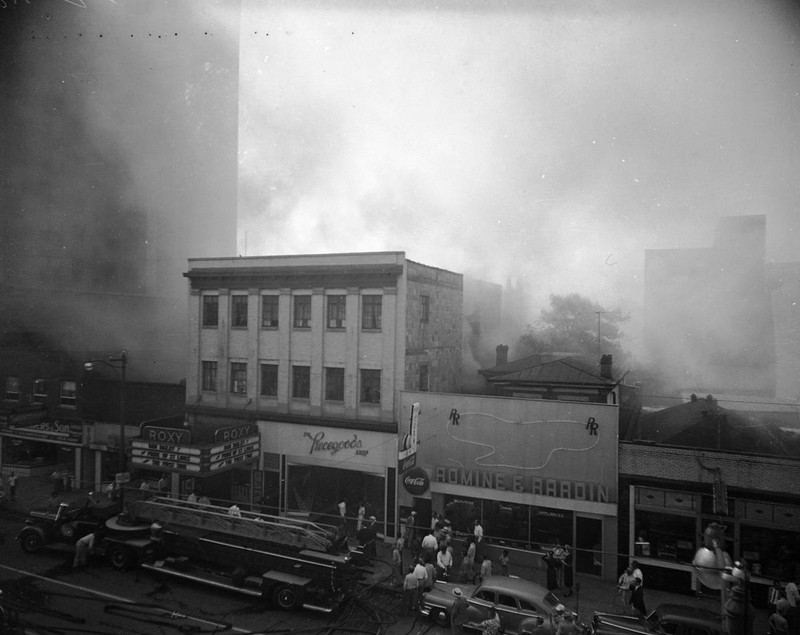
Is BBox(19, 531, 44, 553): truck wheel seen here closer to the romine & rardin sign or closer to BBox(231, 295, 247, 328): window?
BBox(231, 295, 247, 328): window

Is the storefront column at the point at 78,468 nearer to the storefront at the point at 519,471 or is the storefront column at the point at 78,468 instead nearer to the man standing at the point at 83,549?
the man standing at the point at 83,549

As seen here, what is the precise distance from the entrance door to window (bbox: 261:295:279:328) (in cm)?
1492

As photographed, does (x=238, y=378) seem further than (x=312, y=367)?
Yes

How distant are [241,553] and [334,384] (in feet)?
30.1

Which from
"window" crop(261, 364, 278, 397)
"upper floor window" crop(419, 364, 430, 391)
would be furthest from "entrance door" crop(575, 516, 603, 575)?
"window" crop(261, 364, 278, 397)

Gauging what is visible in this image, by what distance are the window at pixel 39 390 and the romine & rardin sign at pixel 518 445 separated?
66.7ft

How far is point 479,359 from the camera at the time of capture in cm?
3884

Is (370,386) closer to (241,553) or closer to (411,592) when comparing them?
(241,553)

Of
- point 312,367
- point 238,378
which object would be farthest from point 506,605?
point 238,378

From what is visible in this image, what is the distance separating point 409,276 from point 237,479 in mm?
11875

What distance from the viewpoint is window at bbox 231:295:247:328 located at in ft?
81.8

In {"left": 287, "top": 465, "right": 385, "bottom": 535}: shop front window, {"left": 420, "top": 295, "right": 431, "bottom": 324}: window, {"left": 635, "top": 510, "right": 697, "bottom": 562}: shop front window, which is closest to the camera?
{"left": 635, "top": 510, "right": 697, "bottom": 562}: shop front window

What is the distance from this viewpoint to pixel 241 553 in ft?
48.8

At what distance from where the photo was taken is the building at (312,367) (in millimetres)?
22156
